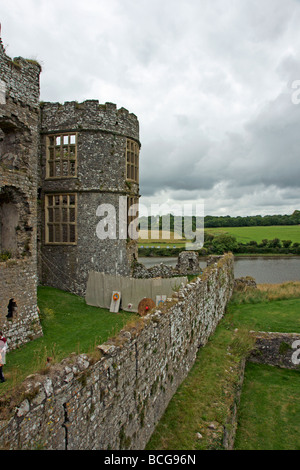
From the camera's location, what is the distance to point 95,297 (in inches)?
709

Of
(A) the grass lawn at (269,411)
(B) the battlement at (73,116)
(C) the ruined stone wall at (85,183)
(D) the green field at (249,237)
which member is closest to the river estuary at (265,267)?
(D) the green field at (249,237)

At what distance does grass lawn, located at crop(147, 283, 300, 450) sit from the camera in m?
7.08

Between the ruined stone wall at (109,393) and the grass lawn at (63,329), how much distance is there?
6.84 ft

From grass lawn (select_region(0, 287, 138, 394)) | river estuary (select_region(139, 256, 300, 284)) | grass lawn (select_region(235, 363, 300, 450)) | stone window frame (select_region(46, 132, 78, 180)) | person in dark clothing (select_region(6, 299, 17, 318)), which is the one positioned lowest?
river estuary (select_region(139, 256, 300, 284))

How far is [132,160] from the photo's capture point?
21.0 meters

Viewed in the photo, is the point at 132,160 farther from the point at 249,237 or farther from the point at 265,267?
the point at 249,237

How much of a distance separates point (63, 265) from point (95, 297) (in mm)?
3056

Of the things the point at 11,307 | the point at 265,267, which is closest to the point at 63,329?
the point at 11,307

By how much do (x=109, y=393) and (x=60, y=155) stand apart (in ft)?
52.5

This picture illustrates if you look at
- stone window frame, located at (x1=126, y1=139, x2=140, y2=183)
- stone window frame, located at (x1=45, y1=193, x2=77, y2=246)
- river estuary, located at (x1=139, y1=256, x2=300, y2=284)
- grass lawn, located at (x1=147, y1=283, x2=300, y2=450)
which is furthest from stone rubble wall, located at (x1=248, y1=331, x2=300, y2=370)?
river estuary, located at (x1=139, y1=256, x2=300, y2=284)

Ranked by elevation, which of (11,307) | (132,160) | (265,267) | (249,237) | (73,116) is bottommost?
(265,267)

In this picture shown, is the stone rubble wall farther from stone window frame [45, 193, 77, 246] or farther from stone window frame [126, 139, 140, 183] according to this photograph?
stone window frame [126, 139, 140, 183]

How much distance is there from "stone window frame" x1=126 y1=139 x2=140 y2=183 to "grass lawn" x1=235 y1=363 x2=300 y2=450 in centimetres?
1350

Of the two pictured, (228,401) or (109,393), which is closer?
(109,393)
